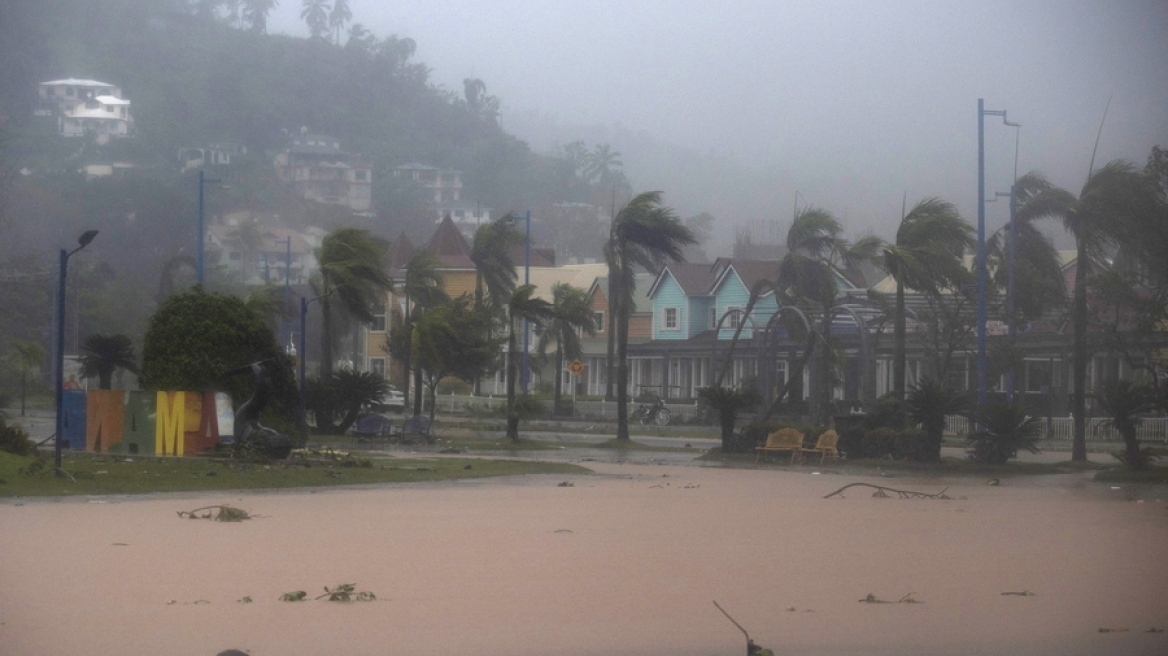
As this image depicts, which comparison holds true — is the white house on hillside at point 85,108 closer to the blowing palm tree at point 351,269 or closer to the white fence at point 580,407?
the white fence at point 580,407

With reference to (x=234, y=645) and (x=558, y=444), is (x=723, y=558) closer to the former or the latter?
(x=234, y=645)

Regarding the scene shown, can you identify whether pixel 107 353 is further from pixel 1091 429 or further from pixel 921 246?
pixel 1091 429

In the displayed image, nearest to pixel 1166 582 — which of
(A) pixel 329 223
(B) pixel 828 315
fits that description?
(B) pixel 828 315

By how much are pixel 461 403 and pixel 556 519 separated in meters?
49.1

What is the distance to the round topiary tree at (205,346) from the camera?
29156 millimetres

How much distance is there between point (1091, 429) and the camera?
4478 cm

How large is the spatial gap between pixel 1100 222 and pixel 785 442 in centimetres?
876

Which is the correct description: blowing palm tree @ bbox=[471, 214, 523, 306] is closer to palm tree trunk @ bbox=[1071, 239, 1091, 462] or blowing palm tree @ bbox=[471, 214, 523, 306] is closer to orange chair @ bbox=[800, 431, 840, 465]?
orange chair @ bbox=[800, 431, 840, 465]

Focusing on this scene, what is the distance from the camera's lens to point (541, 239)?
648 feet

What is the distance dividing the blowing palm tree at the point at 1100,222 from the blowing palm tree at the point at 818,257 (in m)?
9.52

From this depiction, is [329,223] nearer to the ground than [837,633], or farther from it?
farther from it

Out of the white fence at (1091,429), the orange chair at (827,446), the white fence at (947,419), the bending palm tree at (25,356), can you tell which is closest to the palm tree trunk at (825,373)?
the white fence at (1091,429)

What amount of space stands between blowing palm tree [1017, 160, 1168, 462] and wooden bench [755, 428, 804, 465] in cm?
638

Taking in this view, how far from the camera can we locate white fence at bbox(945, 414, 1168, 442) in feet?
135
